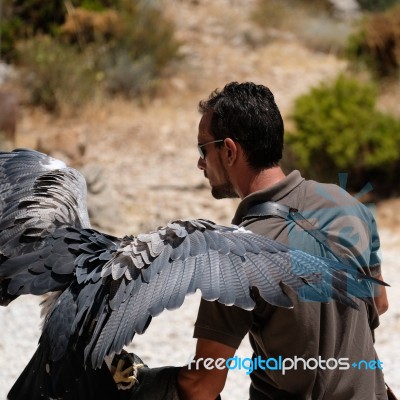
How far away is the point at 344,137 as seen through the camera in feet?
28.5

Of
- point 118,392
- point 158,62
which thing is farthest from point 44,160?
point 158,62

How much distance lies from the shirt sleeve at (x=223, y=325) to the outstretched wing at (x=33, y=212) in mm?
502

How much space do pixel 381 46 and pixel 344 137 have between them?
4.01m

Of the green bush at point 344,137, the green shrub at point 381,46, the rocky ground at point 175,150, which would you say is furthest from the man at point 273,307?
the green shrub at point 381,46

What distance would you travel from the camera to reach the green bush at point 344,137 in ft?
28.6

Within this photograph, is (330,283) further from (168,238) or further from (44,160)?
(44,160)

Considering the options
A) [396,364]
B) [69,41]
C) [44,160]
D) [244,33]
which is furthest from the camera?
[244,33]

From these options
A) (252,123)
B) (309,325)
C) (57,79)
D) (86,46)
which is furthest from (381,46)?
(309,325)

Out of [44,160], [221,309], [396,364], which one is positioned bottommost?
[396,364]

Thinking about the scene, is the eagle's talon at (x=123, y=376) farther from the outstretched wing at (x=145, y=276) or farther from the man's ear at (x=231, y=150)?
the man's ear at (x=231, y=150)

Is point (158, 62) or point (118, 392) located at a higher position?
point (118, 392)

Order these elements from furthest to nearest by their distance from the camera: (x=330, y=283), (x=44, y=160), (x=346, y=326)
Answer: (x=44, y=160)
(x=346, y=326)
(x=330, y=283)

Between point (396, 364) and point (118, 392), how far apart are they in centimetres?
326

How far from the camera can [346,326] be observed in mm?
2381
